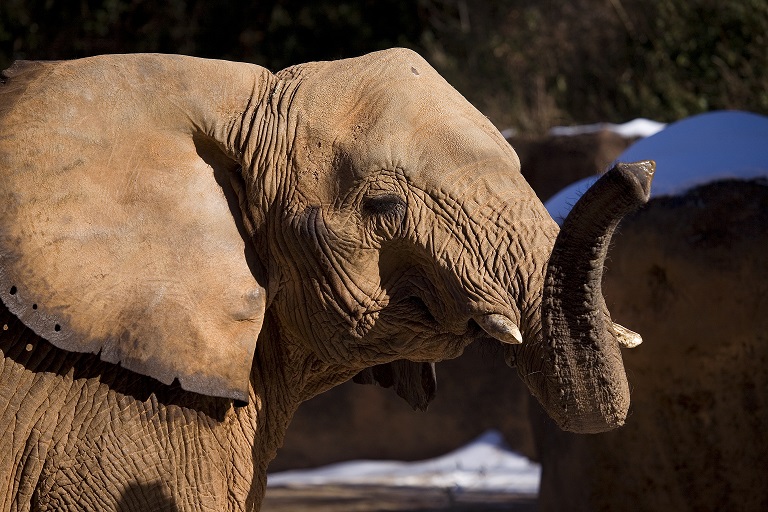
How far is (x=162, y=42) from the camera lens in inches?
547

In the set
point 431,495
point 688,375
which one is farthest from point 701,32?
point 688,375

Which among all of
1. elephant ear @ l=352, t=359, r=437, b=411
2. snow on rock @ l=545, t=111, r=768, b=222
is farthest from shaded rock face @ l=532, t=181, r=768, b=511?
elephant ear @ l=352, t=359, r=437, b=411

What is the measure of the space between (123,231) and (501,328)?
3.23 ft

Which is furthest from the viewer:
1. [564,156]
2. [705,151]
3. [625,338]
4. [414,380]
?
[564,156]

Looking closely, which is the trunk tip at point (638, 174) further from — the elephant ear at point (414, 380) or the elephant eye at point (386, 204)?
the elephant ear at point (414, 380)

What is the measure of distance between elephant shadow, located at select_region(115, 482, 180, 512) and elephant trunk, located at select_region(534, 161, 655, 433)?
3.18 ft

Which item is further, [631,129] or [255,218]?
[631,129]

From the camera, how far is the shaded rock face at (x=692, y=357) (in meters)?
5.51

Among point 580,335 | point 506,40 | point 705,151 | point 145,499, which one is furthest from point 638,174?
point 506,40

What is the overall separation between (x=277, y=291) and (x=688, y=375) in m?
2.98

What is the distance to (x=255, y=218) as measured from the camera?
3.30 metres

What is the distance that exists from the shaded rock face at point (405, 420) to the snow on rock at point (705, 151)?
12.5 feet

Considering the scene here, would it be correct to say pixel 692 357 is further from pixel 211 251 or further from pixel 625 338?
pixel 211 251

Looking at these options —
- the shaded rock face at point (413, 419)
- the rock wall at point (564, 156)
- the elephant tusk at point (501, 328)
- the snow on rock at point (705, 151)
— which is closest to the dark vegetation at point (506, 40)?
the rock wall at point (564, 156)
